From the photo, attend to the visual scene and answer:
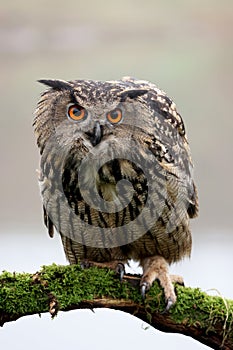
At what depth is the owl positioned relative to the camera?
5.99 feet

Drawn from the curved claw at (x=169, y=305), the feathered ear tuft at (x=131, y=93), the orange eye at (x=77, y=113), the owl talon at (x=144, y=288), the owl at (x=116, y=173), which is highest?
the feathered ear tuft at (x=131, y=93)

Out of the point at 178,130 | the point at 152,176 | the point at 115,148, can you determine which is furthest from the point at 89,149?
the point at 178,130

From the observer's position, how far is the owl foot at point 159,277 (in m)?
1.82

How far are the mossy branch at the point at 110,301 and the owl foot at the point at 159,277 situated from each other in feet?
0.05

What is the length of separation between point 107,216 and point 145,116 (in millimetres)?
306

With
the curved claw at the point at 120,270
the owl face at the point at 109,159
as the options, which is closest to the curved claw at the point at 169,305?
the curved claw at the point at 120,270

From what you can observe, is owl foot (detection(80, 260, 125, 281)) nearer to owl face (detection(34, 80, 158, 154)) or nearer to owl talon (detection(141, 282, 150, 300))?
owl talon (detection(141, 282, 150, 300))

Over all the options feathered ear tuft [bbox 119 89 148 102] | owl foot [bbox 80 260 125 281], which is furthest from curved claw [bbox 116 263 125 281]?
feathered ear tuft [bbox 119 89 148 102]

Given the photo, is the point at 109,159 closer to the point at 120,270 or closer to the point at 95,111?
the point at 95,111

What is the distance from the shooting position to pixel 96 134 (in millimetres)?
1783

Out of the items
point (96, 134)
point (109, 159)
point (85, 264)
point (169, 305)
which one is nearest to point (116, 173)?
point (109, 159)

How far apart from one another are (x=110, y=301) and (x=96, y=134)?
0.43 meters

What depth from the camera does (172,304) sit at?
179 cm

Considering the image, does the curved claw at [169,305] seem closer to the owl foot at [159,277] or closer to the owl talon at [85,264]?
the owl foot at [159,277]
